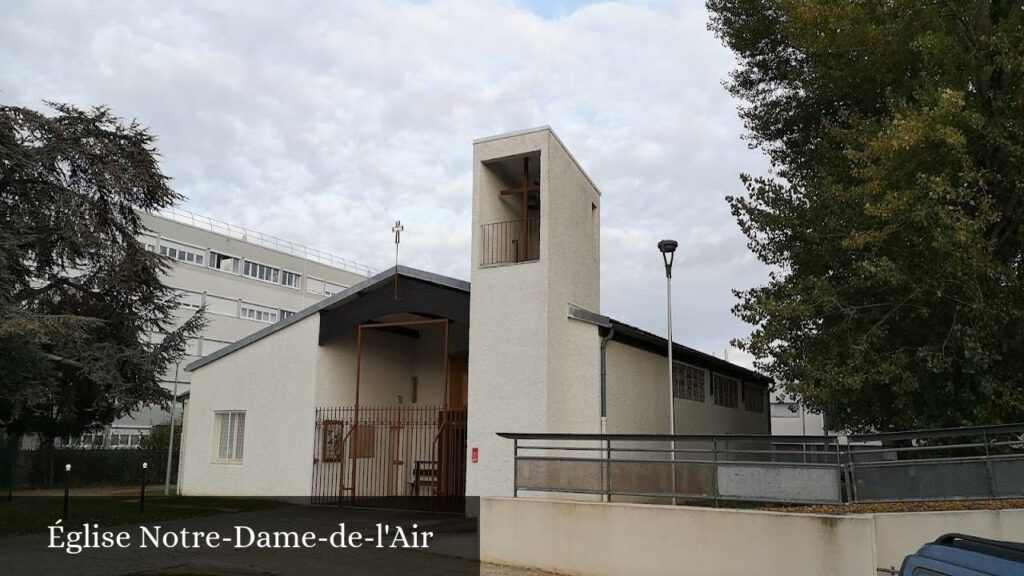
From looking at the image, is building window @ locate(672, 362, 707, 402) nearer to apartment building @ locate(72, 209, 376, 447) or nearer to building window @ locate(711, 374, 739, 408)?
building window @ locate(711, 374, 739, 408)

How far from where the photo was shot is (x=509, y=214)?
55.4ft

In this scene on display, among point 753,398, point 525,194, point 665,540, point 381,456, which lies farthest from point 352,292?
point 753,398

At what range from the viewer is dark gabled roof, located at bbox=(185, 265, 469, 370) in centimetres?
1678

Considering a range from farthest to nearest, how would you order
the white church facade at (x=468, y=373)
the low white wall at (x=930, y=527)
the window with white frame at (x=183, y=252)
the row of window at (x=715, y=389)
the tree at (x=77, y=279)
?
the window with white frame at (x=183, y=252), the row of window at (x=715, y=389), the tree at (x=77, y=279), the white church facade at (x=468, y=373), the low white wall at (x=930, y=527)

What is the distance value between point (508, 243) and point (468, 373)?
2.89m

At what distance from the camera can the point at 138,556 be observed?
36.2 ft

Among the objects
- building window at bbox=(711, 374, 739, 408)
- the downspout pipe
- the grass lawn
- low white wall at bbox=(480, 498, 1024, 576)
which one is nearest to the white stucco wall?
low white wall at bbox=(480, 498, 1024, 576)

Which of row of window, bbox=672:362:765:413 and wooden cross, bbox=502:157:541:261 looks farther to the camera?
row of window, bbox=672:362:765:413

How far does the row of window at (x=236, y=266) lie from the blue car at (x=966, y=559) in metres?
43.3

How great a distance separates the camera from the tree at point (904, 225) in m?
11.6

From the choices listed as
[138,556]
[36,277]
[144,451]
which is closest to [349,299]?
[138,556]

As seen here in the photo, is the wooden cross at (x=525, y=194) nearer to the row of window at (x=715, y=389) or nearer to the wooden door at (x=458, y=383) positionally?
the row of window at (x=715, y=389)

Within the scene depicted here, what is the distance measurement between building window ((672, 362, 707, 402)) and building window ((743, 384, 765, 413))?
193 inches

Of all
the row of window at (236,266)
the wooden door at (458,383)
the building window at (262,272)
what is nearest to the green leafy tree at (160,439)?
the row of window at (236,266)
